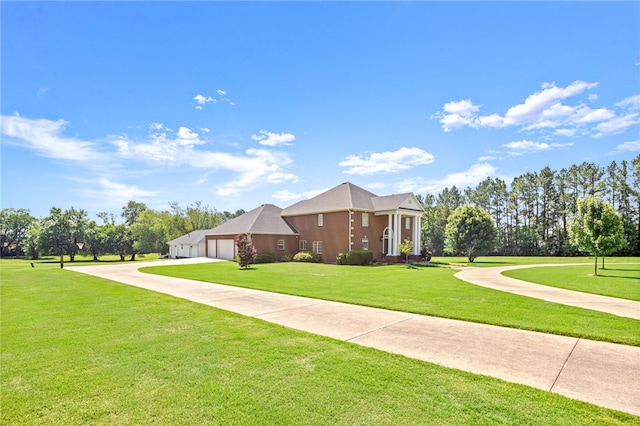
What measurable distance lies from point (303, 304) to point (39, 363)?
6149 millimetres

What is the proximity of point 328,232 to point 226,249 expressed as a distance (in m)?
13.3

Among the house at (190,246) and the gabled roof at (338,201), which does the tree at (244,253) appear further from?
the house at (190,246)

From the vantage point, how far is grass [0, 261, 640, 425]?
353 centimetres

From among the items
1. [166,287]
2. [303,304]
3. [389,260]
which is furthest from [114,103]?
[389,260]

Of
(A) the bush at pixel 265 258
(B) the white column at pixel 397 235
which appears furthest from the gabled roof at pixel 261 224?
(B) the white column at pixel 397 235

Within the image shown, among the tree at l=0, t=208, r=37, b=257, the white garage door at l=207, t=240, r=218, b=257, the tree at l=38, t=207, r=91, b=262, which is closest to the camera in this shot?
the white garage door at l=207, t=240, r=218, b=257

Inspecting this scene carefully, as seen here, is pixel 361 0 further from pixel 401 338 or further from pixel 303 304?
pixel 401 338

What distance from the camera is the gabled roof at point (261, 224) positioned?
3441cm

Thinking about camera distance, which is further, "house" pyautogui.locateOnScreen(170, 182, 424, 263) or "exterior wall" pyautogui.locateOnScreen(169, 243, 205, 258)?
"exterior wall" pyautogui.locateOnScreen(169, 243, 205, 258)

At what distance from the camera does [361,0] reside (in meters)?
12.3

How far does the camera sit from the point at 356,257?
28812mm

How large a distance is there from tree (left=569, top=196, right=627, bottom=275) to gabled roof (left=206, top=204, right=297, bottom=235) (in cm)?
2466

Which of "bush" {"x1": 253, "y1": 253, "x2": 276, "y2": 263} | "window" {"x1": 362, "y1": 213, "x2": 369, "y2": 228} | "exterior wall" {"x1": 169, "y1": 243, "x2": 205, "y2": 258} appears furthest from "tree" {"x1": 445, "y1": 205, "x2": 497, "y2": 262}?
"exterior wall" {"x1": 169, "y1": 243, "x2": 205, "y2": 258}

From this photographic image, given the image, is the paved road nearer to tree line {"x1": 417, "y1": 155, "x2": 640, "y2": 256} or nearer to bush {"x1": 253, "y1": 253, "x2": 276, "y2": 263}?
bush {"x1": 253, "y1": 253, "x2": 276, "y2": 263}
